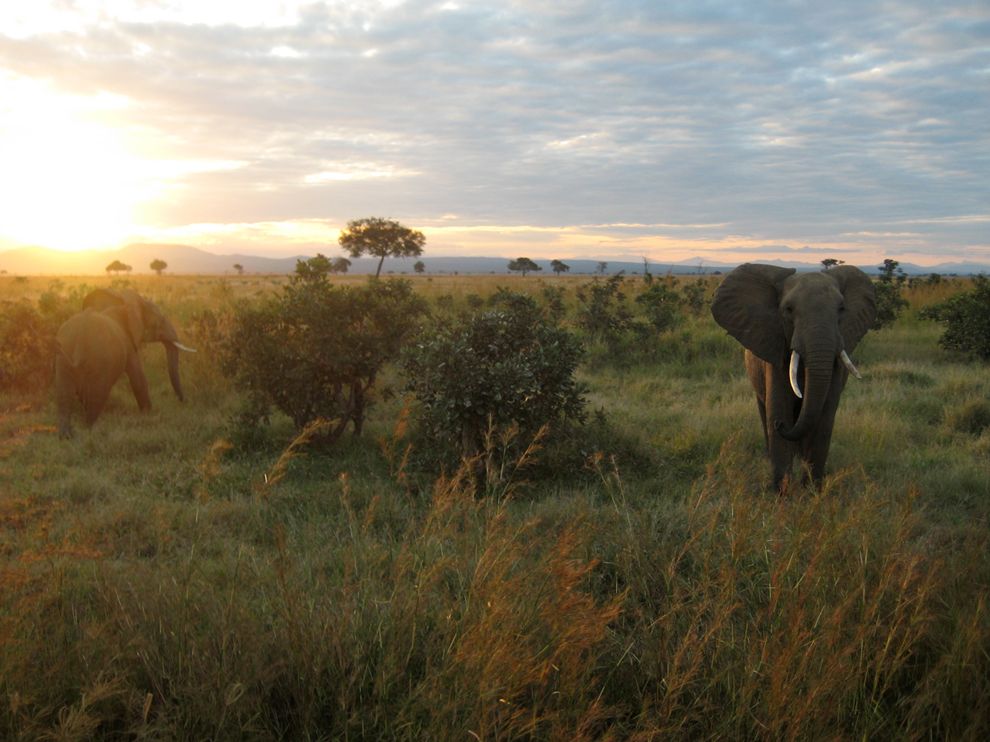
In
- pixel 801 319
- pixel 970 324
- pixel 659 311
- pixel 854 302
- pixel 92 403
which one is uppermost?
pixel 854 302

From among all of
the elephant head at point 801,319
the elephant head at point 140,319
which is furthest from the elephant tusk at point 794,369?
the elephant head at point 140,319

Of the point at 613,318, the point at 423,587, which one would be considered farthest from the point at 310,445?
the point at 613,318

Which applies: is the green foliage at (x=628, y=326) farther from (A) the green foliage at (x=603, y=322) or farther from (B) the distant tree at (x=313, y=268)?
(B) the distant tree at (x=313, y=268)

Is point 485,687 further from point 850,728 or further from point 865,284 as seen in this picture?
point 865,284

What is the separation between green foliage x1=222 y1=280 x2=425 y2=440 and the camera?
848 centimetres

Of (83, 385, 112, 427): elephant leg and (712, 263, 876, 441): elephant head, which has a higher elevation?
(712, 263, 876, 441): elephant head

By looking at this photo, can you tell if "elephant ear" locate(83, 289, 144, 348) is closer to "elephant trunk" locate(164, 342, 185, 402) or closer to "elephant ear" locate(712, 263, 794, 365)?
"elephant trunk" locate(164, 342, 185, 402)

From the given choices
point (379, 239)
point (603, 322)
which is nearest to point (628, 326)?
point (603, 322)

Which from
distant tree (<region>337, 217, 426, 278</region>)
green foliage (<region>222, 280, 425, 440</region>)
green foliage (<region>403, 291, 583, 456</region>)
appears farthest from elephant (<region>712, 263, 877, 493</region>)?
distant tree (<region>337, 217, 426, 278</region>)

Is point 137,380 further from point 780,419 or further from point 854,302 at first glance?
point 854,302

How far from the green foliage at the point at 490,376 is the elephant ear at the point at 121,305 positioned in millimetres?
5282

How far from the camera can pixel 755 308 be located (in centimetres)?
725

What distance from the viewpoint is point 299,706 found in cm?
295

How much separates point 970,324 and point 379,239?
124 feet
